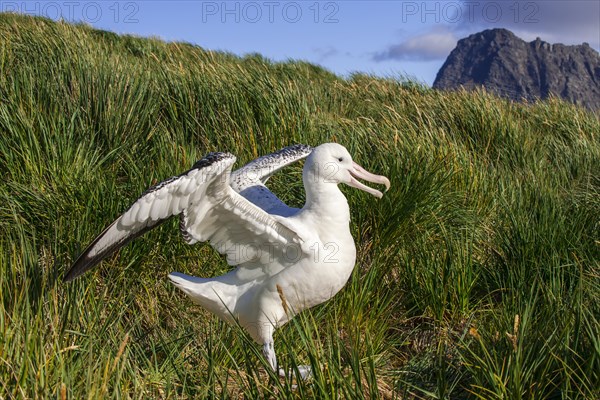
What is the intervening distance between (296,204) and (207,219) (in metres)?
1.56

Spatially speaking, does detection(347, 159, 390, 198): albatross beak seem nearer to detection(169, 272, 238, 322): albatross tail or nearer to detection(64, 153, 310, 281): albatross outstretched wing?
detection(64, 153, 310, 281): albatross outstretched wing

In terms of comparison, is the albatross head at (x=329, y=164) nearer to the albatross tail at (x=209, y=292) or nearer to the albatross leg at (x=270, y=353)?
the albatross tail at (x=209, y=292)

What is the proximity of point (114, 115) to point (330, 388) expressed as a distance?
342 centimetres

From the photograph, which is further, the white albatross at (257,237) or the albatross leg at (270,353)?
the albatross leg at (270,353)

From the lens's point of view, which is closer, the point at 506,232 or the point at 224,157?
the point at 224,157

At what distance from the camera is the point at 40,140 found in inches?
173

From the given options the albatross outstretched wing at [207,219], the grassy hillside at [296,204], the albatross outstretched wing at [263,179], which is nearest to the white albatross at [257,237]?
the albatross outstretched wing at [207,219]

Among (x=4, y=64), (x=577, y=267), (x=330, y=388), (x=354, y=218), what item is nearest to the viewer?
(x=330, y=388)

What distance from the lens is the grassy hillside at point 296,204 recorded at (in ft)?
7.50

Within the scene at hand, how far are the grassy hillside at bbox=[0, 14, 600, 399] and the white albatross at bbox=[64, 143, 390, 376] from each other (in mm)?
135

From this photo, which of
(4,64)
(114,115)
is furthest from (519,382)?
(4,64)

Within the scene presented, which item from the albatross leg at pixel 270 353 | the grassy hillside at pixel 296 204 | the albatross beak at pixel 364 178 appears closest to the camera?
the grassy hillside at pixel 296 204

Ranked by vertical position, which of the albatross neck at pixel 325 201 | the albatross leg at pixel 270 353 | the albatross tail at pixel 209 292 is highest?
the albatross neck at pixel 325 201

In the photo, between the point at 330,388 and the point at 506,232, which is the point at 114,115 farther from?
the point at 330,388
